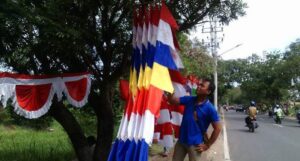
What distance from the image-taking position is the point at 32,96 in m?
7.07

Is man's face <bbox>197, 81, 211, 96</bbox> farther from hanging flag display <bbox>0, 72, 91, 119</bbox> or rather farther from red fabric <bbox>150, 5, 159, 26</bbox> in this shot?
hanging flag display <bbox>0, 72, 91, 119</bbox>

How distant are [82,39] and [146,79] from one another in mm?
1477

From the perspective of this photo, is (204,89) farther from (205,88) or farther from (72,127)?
(72,127)

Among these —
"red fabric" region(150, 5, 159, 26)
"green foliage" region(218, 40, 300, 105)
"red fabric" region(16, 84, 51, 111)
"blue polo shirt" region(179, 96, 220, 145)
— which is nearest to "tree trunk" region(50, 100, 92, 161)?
"red fabric" region(16, 84, 51, 111)

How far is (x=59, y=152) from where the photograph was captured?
513 inches

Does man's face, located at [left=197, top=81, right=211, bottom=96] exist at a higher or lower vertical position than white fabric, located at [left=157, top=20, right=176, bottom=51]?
lower

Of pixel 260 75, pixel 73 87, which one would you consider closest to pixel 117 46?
pixel 73 87

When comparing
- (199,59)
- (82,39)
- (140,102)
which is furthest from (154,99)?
(199,59)

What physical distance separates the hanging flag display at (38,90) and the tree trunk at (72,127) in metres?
0.54

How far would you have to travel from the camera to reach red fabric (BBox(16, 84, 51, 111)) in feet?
22.8

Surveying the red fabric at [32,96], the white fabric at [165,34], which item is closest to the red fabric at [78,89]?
the red fabric at [32,96]

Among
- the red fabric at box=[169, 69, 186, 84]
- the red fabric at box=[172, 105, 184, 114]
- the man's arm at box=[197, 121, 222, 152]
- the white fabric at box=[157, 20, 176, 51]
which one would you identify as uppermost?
the white fabric at box=[157, 20, 176, 51]

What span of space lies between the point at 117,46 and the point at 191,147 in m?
3.26

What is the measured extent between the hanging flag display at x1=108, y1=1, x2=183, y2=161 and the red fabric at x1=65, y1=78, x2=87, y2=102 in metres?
1.46
